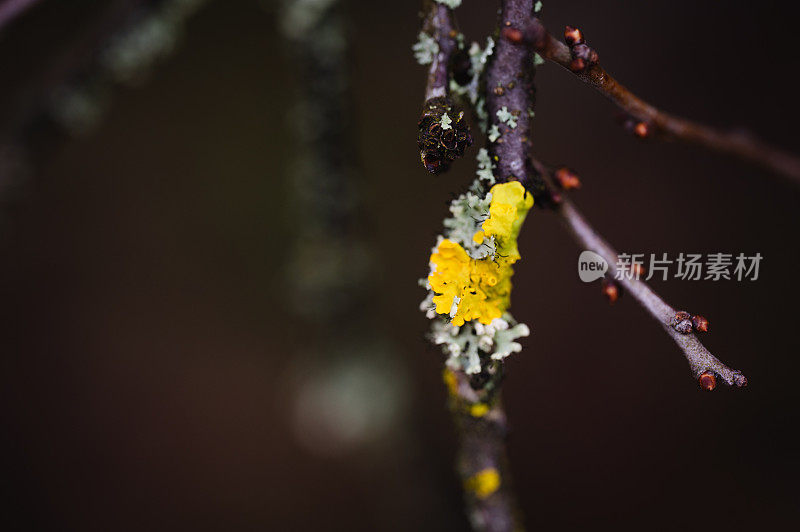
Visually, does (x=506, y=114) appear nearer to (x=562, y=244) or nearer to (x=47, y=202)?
(x=562, y=244)

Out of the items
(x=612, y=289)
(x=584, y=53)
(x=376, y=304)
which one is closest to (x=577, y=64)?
(x=584, y=53)

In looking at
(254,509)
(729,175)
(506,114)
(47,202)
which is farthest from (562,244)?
(47,202)

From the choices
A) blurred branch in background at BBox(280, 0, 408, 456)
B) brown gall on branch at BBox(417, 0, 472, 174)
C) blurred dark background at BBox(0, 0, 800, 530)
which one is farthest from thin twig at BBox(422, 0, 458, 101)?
blurred dark background at BBox(0, 0, 800, 530)

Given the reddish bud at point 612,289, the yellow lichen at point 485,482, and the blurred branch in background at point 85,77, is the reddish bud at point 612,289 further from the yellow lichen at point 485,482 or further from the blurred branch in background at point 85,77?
the blurred branch in background at point 85,77

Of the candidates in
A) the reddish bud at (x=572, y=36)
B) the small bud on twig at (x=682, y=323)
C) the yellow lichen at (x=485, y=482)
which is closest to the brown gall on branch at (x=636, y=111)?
the reddish bud at (x=572, y=36)

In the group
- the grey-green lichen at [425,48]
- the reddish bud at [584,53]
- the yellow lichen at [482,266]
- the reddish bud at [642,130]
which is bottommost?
the yellow lichen at [482,266]
